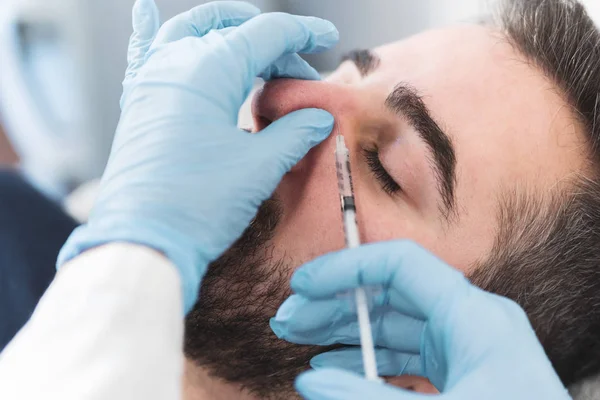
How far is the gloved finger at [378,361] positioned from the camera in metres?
0.90

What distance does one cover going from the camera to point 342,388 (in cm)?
64

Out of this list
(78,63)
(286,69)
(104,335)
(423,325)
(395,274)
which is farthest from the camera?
(78,63)

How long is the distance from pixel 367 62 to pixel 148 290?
2.09 feet

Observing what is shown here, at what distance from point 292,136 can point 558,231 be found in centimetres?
51

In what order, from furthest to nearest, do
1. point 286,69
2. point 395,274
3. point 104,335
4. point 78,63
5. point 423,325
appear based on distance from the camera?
point 78,63 < point 286,69 < point 423,325 < point 395,274 < point 104,335

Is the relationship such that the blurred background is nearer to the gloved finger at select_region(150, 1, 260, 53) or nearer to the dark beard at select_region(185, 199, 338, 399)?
the gloved finger at select_region(150, 1, 260, 53)

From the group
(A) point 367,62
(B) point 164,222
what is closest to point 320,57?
(A) point 367,62

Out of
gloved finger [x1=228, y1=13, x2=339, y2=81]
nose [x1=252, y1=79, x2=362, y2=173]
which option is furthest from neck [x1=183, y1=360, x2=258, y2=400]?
gloved finger [x1=228, y1=13, x2=339, y2=81]

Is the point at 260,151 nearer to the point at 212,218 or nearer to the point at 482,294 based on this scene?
the point at 212,218

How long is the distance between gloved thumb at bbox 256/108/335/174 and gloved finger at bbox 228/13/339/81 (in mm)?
107

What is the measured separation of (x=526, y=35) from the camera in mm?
996

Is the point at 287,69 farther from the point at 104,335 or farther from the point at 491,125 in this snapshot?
the point at 104,335

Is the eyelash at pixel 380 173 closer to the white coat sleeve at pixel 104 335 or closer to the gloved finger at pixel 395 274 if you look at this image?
the gloved finger at pixel 395 274

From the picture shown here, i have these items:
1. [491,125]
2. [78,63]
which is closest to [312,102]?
[491,125]
